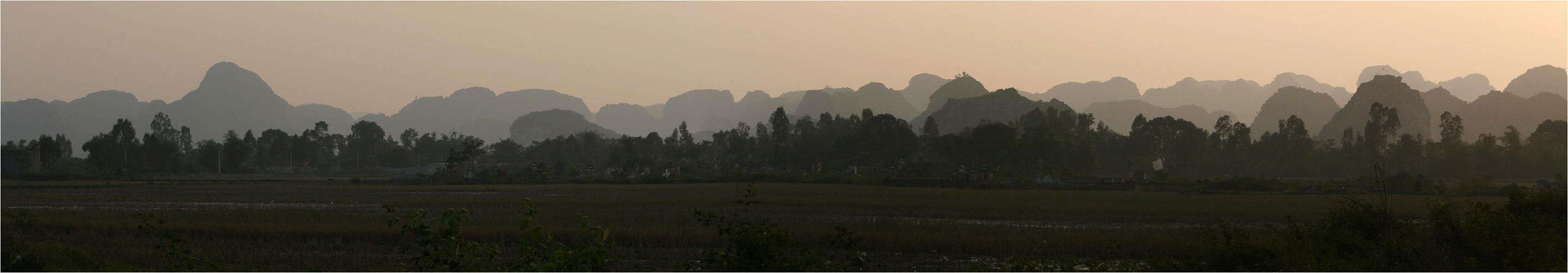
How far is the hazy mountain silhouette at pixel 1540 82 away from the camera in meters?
142

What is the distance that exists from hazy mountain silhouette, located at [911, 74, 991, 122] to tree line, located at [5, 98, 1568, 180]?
420 inches

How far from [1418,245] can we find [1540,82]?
204 m

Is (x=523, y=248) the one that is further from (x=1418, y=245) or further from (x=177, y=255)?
(x=1418, y=245)

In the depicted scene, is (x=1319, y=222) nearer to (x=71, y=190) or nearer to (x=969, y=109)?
(x=71, y=190)

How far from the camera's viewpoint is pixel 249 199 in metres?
33.0

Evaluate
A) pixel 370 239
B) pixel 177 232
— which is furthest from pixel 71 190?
pixel 370 239

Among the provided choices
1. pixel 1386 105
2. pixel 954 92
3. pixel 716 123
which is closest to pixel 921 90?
pixel 954 92

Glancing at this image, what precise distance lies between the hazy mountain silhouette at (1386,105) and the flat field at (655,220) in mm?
120324

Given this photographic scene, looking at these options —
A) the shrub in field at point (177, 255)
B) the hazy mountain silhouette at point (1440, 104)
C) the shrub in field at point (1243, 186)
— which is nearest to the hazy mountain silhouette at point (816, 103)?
the shrub in field at point (1243, 186)

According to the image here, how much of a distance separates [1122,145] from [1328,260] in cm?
7461

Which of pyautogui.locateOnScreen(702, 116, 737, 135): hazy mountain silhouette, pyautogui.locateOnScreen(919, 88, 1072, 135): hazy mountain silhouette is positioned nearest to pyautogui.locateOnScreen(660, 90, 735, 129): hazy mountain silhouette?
pyautogui.locateOnScreen(702, 116, 737, 135): hazy mountain silhouette

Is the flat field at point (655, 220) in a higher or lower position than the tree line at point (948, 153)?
lower

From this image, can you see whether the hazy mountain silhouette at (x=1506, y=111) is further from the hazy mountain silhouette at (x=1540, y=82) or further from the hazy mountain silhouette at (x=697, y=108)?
the hazy mountain silhouette at (x=697, y=108)

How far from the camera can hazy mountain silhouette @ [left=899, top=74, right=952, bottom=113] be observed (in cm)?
11888
